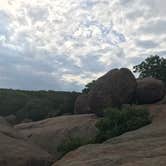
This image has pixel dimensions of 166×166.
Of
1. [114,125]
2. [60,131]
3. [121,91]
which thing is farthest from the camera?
[121,91]

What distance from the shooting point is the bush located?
20.4 m

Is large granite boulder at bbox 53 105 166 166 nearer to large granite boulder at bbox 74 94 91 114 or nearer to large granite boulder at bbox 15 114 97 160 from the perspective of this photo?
large granite boulder at bbox 15 114 97 160

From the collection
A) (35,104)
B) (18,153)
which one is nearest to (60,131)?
(18,153)

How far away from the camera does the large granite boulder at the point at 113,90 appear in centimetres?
2889

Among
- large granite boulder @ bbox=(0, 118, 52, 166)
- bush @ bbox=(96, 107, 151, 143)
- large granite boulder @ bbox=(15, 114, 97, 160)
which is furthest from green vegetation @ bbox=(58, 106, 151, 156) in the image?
large granite boulder @ bbox=(15, 114, 97, 160)

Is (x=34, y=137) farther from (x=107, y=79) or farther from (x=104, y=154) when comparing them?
(x=104, y=154)

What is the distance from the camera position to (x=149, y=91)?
3045 centimetres

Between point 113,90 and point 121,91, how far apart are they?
1.96 ft

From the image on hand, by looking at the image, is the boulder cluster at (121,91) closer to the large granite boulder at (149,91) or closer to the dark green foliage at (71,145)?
the large granite boulder at (149,91)

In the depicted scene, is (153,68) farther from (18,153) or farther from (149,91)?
(18,153)

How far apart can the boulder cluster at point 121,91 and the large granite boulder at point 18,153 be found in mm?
9448

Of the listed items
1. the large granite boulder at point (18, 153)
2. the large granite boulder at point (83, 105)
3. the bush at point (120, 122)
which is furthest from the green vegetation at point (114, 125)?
the large granite boulder at point (83, 105)

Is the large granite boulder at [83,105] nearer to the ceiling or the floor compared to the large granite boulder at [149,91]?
nearer to the floor

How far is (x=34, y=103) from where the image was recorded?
45.6 meters
